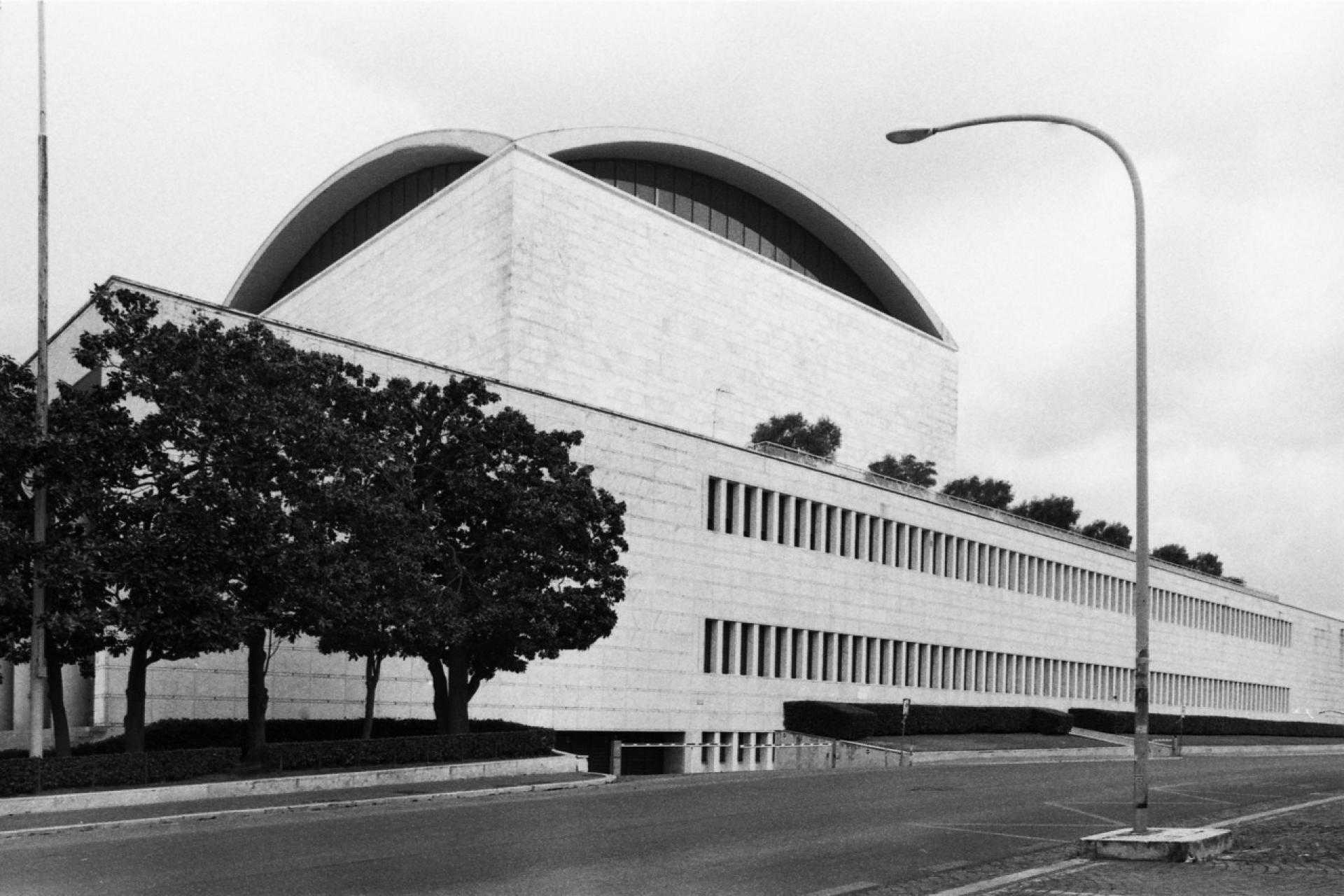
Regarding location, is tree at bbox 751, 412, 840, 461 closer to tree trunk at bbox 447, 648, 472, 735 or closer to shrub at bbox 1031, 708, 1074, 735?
shrub at bbox 1031, 708, 1074, 735

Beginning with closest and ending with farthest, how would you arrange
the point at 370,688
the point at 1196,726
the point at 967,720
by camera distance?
1. the point at 370,688
2. the point at 967,720
3. the point at 1196,726

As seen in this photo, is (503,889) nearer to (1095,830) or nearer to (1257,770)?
(1095,830)

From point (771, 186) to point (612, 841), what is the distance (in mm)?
57055

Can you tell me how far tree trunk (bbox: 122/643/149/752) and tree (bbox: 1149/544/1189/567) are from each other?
82831 mm

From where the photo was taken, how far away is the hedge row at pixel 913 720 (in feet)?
157

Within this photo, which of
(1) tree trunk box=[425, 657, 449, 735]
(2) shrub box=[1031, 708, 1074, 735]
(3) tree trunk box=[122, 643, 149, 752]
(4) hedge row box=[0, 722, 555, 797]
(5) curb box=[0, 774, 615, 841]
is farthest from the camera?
(2) shrub box=[1031, 708, 1074, 735]

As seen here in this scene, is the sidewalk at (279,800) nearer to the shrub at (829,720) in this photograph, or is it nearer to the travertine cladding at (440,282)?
the shrub at (829,720)

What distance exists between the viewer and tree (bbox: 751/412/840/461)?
61250 millimetres

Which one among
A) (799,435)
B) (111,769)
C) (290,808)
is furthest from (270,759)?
(799,435)

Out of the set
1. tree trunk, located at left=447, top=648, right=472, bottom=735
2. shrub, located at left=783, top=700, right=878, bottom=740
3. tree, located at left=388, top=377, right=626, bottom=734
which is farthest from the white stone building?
tree, located at left=388, top=377, right=626, bottom=734

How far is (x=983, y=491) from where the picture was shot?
7812 centimetres

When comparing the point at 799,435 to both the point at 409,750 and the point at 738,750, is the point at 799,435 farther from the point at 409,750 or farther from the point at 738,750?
the point at 409,750

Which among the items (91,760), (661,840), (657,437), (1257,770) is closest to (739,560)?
(657,437)

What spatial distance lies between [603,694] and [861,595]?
1621 cm
